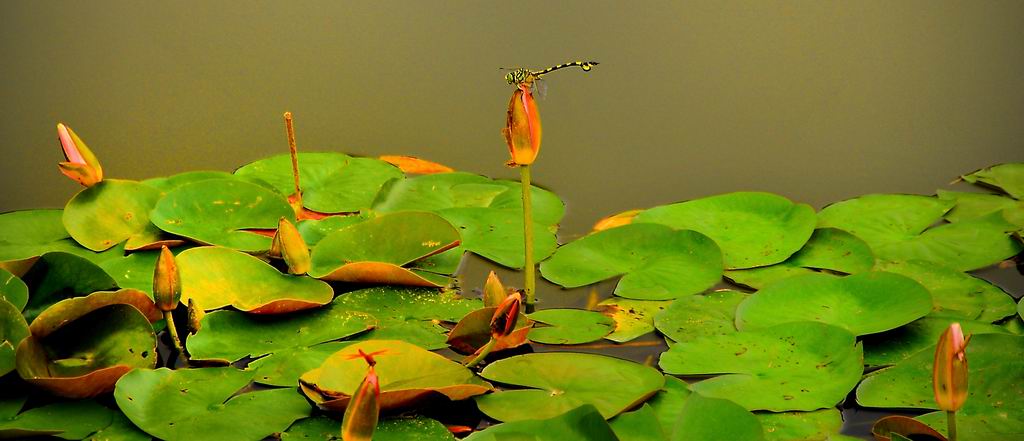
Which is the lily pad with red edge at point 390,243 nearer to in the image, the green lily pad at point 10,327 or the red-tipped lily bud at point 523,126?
the red-tipped lily bud at point 523,126

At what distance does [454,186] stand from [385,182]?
6.7 inches

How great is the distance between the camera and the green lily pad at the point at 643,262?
76.2 inches

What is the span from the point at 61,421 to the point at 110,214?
0.72m

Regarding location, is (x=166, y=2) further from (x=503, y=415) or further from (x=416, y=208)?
(x=503, y=415)

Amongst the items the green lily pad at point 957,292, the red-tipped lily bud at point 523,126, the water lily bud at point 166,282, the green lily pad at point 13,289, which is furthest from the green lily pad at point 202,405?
the green lily pad at point 957,292

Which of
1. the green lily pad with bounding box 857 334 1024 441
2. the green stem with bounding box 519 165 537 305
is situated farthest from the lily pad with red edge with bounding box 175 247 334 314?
the green lily pad with bounding box 857 334 1024 441

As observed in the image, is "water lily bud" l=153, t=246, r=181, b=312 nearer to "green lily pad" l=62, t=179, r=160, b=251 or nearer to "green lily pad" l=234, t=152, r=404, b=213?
"green lily pad" l=62, t=179, r=160, b=251

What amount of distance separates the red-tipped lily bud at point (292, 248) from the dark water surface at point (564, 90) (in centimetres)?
62

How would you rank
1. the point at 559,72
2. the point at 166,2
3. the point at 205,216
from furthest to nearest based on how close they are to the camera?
the point at 166,2 < the point at 559,72 < the point at 205,216

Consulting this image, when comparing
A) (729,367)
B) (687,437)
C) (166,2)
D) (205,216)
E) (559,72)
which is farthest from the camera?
(166,2)

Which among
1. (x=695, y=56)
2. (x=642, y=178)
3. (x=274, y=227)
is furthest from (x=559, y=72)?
(x=274, y=227)

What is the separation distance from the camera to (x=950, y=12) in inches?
124

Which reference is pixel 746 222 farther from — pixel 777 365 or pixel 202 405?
A: pixel 202 405

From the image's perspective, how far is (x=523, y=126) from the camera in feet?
5.61
